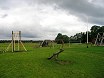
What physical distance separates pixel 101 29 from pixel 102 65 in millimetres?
111542

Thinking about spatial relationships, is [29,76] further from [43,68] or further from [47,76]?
[43,68]

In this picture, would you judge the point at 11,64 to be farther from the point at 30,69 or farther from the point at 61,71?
the point at 61,71

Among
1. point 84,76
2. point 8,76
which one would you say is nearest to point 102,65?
point 84,76

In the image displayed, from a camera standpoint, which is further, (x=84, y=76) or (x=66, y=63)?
(x=66, y=63)

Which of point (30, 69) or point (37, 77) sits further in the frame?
point (30, 69)

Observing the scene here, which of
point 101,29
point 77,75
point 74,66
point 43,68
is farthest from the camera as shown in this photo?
point 101,29

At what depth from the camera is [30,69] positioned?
18.1m

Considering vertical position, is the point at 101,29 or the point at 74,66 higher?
the point at 101,29

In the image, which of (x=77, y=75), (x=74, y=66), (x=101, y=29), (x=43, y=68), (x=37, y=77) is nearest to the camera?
(x=37, y=77)

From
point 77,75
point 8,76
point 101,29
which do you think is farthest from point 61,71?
point 101,29

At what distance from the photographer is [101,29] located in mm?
130125

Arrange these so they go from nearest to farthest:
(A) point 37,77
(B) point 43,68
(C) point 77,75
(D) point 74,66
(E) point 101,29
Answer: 1. (A) point 37,77
2. (C) point 77,75
3. (B) point 43,68
4. (D) point 74,66
5. (E) point 101,29

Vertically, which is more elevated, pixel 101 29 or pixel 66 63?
pixel 101 29

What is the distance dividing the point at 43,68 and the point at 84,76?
3.48 m
